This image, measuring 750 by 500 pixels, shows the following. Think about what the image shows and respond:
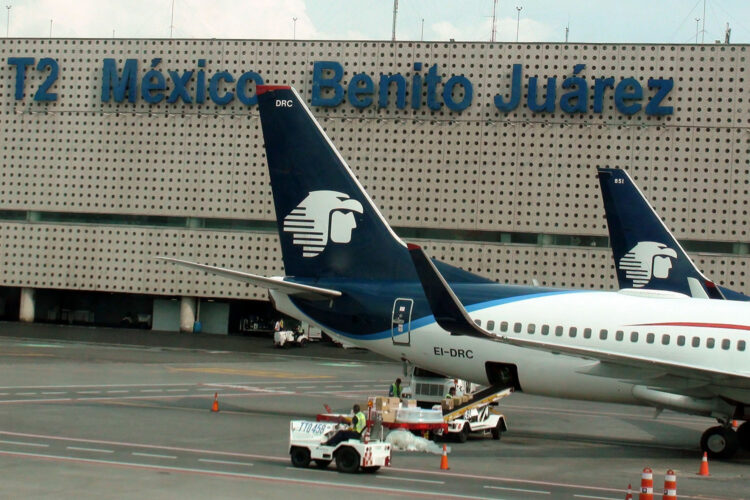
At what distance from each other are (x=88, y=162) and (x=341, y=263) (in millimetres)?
52568

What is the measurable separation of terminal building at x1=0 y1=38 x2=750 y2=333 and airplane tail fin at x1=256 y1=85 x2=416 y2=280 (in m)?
40.7

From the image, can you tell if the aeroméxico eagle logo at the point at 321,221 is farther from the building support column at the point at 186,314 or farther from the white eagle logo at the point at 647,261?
the building support column at the point at 186,314

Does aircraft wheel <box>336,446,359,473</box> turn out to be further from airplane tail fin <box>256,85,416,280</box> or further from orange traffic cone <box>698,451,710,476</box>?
airplane tail fin <box>256,85,416,280</box>

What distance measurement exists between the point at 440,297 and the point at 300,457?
5974 mm

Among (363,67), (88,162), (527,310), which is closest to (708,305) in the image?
(527,310)

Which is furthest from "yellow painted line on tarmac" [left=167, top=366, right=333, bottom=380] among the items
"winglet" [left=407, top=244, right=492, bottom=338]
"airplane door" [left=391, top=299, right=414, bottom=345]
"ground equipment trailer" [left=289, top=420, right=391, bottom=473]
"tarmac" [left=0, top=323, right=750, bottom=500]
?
"ground equipment trailer" [left=289, top=420, right=391, bottom=473]

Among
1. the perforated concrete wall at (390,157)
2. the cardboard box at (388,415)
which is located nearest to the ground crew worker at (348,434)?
the cardboard box at (388,415)

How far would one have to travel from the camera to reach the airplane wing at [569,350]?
91.7 feet

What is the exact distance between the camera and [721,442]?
30.3 m

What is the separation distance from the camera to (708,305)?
32.5 m

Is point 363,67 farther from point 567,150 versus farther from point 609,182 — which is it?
point 609,182

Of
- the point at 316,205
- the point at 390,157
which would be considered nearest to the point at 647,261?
the point at 316,205

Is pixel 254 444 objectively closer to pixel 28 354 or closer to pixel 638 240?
pixel 638 240

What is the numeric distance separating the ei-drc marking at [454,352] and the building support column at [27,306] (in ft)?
198
